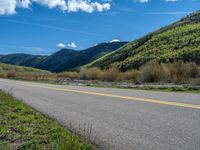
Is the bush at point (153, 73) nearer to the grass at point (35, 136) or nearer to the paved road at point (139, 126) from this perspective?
the paved road at point (139, 126)

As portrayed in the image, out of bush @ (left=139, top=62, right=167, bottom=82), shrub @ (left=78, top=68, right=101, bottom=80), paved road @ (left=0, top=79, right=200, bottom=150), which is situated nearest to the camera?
paved road @ (left=0, top=79, right=200, bottom=150)

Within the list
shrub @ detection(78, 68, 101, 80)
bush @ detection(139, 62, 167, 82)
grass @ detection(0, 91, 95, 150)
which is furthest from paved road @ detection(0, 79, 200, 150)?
shrub @ detection(78, 68, 101, 80)

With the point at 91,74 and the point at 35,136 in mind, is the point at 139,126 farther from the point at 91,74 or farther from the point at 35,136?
the point at 91,74

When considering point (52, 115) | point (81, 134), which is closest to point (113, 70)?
point (52, 115)

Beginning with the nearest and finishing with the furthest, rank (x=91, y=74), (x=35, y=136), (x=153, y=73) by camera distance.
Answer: (x=35, y=136)
(x=153, y=73)
(x=91, y=74)

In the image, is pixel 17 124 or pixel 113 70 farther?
pixel 113 70

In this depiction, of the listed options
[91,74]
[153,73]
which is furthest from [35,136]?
[91,74]

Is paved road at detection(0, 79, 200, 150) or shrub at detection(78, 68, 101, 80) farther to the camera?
shrub at detection(78, 68, 101, 80)

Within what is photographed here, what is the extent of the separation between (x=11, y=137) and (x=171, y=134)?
3107 mm

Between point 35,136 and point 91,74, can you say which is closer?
point 35,136

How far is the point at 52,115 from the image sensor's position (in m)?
8.55

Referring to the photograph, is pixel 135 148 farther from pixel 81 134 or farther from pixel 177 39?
pixel 177 39

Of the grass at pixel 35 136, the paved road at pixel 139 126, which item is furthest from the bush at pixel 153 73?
the grass at pixel 35 136

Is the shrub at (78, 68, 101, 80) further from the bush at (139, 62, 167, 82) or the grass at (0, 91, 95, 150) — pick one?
the grass at (0, 91, 95, 150)
